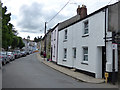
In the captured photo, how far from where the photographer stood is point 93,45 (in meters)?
11.0

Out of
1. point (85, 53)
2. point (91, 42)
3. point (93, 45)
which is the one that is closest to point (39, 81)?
point (93, 45)

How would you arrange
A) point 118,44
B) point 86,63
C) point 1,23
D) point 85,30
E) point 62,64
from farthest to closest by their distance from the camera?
point 1,23 → point 62,64 → point 85,30 → point 86,63 → point 118,44

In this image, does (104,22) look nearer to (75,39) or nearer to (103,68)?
(103,68)

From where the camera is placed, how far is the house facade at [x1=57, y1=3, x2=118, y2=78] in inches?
380

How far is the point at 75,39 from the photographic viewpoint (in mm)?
14461

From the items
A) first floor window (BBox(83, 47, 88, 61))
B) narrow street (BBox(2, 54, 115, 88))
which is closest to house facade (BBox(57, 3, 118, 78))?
first floor window (BBox(83, 47, 88, 61))

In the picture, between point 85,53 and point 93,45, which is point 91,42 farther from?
point 85,53

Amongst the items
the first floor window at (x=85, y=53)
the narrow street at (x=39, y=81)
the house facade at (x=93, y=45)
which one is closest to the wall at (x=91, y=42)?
the house facade at (x=93, y=45)

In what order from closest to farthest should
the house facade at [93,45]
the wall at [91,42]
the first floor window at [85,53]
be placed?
the house facade at [93,45], the wall at [91,42], the first floor window at [85,53]

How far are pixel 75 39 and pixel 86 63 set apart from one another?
11.1ft

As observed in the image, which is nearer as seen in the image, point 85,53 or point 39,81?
point 39,81

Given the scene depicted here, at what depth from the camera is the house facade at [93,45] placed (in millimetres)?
9641

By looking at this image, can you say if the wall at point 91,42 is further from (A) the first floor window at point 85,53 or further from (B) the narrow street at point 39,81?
(B) the narrow street at point 39,81

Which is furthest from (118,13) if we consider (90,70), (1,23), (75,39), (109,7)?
(1,23)
